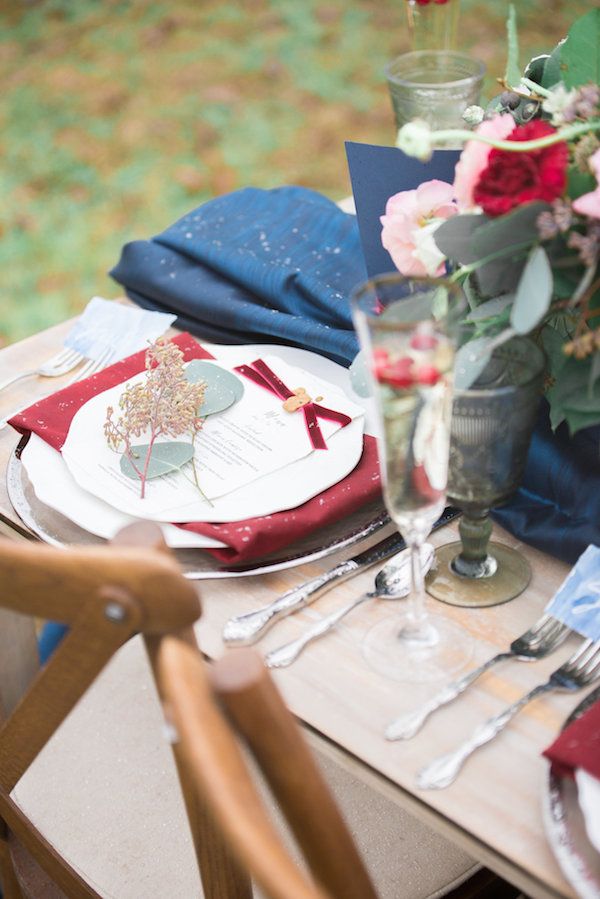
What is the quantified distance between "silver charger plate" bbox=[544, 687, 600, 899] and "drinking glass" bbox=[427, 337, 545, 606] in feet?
0.67

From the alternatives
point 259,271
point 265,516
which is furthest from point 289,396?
point 259,271

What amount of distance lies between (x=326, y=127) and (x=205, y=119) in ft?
1.58

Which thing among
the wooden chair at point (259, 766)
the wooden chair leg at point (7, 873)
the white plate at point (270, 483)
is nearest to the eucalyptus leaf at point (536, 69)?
the white plate at point (270, 483)

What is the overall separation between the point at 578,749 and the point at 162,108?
387 centimetres

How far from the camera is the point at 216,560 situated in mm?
935

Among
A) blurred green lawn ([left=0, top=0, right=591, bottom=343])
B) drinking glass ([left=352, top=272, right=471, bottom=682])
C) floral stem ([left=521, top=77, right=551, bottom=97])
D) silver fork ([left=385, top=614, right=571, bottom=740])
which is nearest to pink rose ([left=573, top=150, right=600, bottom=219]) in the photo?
drinking glass ([left=352, top=272, right=471, bottom=682])

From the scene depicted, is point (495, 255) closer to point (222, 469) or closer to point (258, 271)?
point (222, 469)

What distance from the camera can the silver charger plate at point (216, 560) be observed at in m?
0.92

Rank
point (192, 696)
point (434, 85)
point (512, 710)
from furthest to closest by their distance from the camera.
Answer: point (434, 85), point (512, 710), point (192, 696)

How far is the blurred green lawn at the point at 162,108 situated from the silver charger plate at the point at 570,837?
8.69 ft

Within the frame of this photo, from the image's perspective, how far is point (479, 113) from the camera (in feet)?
3.37

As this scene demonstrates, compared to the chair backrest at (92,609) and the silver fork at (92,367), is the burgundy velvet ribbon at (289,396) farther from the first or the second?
the chair backrest at (92,609)

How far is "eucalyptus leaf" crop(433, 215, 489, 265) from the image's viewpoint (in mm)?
826

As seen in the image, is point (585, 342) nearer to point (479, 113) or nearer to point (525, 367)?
point (525, 367)
